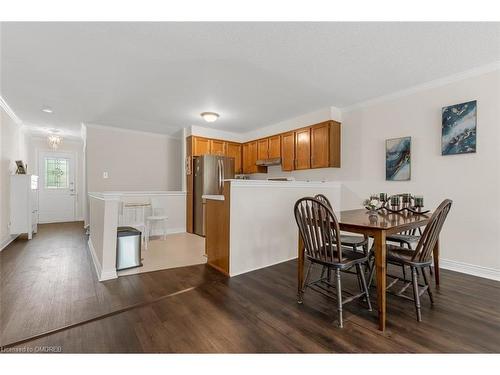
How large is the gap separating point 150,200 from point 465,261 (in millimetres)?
5132

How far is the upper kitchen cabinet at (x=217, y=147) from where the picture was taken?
5324 mm

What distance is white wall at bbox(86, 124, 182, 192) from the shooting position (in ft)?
16.8

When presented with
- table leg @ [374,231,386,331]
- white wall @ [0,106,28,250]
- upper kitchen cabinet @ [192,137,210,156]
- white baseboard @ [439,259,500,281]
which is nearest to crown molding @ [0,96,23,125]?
white wall @ [0,106,28,250]

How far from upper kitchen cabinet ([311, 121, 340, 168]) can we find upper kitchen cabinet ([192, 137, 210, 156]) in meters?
2.34

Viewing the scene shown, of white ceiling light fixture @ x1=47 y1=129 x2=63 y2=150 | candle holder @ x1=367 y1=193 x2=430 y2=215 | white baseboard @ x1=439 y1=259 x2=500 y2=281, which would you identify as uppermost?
white ceiling light fixture @ x1=47 y1=129 x2=63 y2=150

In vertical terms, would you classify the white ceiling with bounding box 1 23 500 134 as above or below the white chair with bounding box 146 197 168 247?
above

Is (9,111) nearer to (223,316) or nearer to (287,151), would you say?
(287,151)

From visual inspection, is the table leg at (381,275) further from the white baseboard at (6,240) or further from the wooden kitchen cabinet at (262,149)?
the white baseboard at (6,240)

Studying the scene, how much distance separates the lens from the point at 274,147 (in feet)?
16.4

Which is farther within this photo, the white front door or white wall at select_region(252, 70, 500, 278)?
the white front door

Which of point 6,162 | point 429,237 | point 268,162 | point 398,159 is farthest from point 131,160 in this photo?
point 429,237

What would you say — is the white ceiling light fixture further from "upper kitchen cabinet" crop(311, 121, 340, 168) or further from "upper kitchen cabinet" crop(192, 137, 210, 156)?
"upper kitchen cabinet" crop(311, 121, 340, 168)

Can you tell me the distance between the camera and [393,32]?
2.04 m
